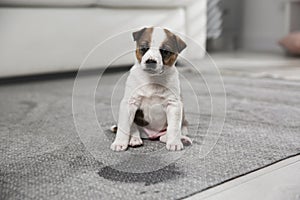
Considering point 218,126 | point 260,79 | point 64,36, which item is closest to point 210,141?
point 218,126

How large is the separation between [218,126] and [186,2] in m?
1.40

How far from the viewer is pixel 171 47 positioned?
724mm

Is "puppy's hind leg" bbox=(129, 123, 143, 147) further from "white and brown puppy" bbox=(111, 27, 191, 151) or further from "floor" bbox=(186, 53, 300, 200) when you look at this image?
"floor" bbox=(186, 53, 300, 200)

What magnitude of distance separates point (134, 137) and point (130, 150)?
4 cm

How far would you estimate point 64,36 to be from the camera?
1846 mm

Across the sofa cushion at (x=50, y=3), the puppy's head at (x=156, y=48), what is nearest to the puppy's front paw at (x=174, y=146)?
the puppy's head at (x=156, y=48)

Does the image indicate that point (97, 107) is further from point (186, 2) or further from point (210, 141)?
point (186, 2)

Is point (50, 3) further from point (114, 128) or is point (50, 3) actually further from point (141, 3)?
point (114, 128)

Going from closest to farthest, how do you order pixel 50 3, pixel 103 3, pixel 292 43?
pixel 50 3 → pixel 103 3 → pixel 292 43

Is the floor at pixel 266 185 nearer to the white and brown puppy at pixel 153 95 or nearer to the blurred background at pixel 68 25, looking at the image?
the white and brown puppy at pixel 153 95

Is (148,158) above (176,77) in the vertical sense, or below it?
below

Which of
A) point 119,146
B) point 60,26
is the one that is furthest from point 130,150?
point 60,26

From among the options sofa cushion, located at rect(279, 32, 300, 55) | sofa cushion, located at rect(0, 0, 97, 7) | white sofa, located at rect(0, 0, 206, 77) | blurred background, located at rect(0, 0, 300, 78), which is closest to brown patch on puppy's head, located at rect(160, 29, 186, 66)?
blurred background, located at rect(0, 0, 300, 78)

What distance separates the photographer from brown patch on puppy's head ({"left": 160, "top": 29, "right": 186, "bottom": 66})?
72cm
